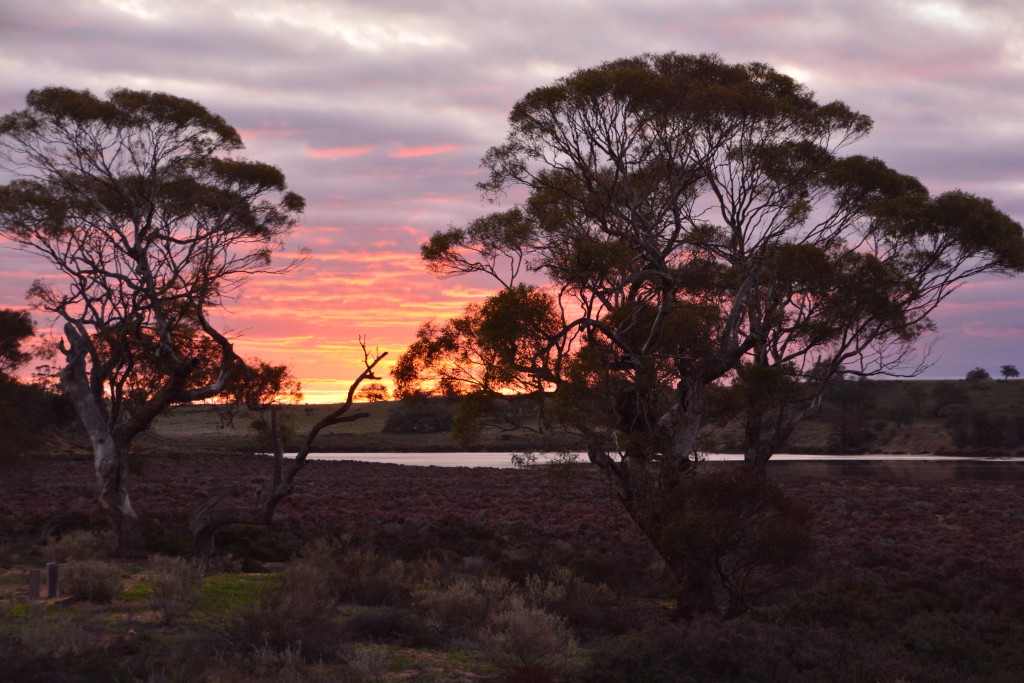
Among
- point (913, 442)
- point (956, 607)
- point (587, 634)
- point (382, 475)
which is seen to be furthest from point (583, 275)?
point (913, 442)

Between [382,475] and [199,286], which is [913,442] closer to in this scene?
[382,475]

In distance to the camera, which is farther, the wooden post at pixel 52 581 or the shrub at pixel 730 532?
the wooden post at pixel 52 581

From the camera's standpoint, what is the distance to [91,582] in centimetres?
1481

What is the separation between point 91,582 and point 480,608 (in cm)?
620

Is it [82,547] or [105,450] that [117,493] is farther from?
[82,547]

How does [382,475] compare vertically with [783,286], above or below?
below

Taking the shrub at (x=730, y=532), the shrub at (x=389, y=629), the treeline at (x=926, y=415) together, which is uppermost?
the treeline at (x=926, y=415)

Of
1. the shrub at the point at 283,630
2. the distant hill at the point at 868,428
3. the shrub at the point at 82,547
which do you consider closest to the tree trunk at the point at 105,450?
the shrub at the point at 82,547

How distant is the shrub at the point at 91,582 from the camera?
14766mm

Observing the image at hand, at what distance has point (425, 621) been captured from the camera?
570 inches

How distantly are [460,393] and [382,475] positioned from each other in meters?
41.0

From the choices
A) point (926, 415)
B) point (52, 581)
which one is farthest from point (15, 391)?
point (926, 415)

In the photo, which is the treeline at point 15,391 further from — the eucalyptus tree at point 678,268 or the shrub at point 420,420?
the shrub at point 420,420

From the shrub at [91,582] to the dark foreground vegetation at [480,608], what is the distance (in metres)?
0.03
